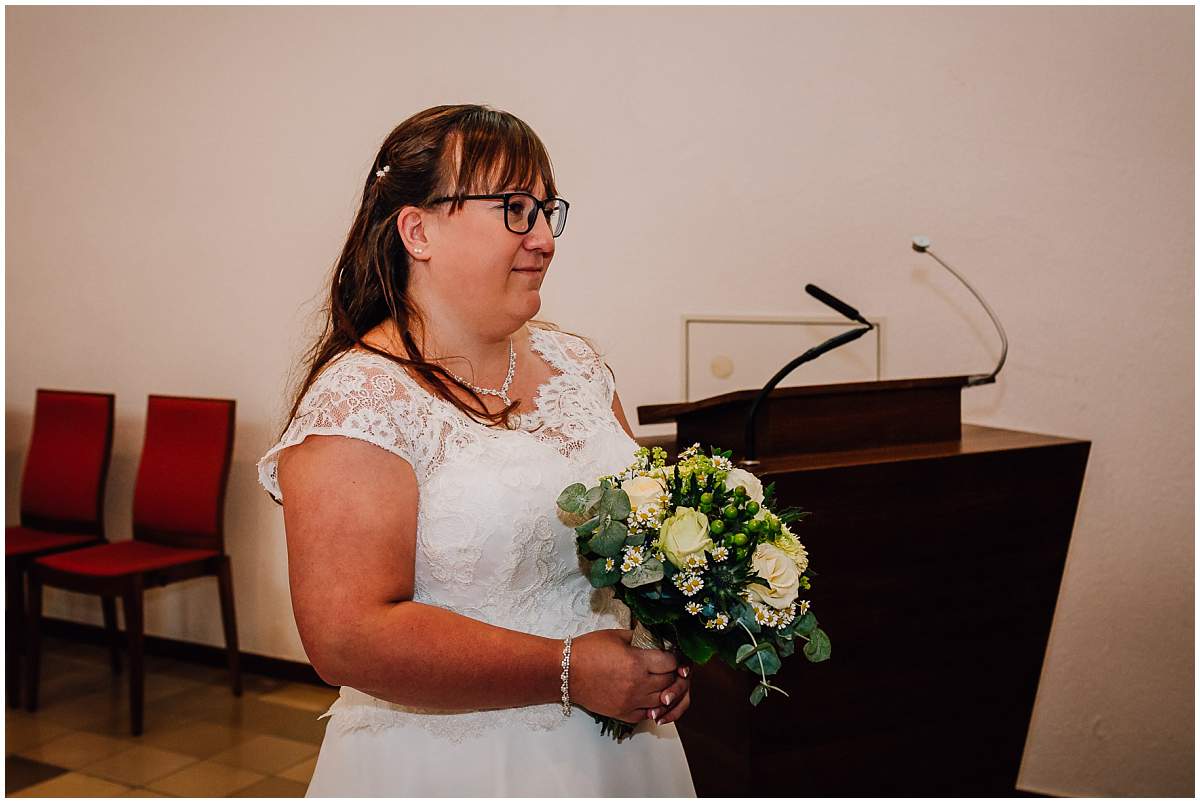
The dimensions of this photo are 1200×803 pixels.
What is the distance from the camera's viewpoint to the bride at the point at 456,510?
5.39 ft

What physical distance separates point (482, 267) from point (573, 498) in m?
0.42

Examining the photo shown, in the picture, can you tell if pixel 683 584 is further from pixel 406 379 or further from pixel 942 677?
pixel 942 677

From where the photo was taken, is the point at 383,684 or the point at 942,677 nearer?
the point at 383,684

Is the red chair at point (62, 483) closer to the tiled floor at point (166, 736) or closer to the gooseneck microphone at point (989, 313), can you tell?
the tiled floor at point (166, 736)

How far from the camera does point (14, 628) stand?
5.32 meters

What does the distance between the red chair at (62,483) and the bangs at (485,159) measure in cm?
382

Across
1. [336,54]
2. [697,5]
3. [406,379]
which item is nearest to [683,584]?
[406,379]

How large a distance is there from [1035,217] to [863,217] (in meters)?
0.55

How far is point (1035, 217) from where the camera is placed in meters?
3.68

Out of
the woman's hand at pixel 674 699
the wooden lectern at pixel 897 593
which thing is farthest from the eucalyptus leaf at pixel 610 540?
the wooden lectern at pixel 897 593

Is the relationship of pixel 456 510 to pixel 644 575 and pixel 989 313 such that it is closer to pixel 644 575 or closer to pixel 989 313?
pixel 644 575

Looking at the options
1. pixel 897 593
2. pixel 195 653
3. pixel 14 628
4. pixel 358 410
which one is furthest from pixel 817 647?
pixel 14 628

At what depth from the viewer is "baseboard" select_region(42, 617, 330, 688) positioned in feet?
16.4

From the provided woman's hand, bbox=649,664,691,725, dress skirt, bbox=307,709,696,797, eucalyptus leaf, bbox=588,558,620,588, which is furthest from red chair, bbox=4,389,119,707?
eucalyptus leaf, bbox=588,558,620,588
